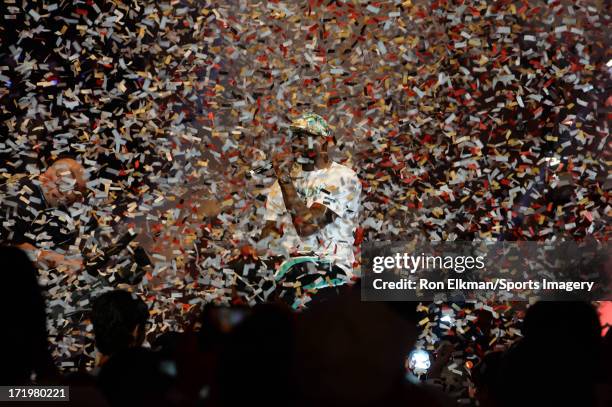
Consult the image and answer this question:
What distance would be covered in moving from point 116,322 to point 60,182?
6.86ft

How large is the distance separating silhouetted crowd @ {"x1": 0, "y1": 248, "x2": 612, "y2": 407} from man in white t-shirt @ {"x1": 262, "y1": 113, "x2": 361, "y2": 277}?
190cm

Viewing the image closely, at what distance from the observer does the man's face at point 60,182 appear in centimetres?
477

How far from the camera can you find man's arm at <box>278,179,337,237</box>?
14.3 feet

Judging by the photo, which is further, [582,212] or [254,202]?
[254,202]

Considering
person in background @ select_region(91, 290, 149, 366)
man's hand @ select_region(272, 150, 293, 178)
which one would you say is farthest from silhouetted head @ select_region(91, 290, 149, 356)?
man's hand @ select_region(272, 150, 293, 178)

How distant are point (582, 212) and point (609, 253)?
12.6 inches

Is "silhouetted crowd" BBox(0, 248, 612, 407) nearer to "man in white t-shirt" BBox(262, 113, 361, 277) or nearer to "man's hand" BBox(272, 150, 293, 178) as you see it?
"man in white t-shirt" BBox(262, 113, 361, 277)

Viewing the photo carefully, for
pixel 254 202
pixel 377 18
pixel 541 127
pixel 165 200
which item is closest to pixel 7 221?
pixel 165 200

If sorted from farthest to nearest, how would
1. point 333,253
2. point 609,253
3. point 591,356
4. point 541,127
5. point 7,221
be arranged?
1. point 541,127
2. point 609,253
3. point 7,221
4. point 333,253
5. point 591,356

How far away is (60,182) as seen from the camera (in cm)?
477

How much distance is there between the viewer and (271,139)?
19.1 ft

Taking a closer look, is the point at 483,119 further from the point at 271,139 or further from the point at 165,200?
the point at 165,200

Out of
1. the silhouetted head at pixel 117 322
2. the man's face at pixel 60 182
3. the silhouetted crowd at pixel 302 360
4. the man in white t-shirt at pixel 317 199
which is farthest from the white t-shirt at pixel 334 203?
the silhouetted crowd at pixel 302 360

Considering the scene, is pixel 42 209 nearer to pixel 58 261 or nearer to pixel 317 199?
pixel 58 261
